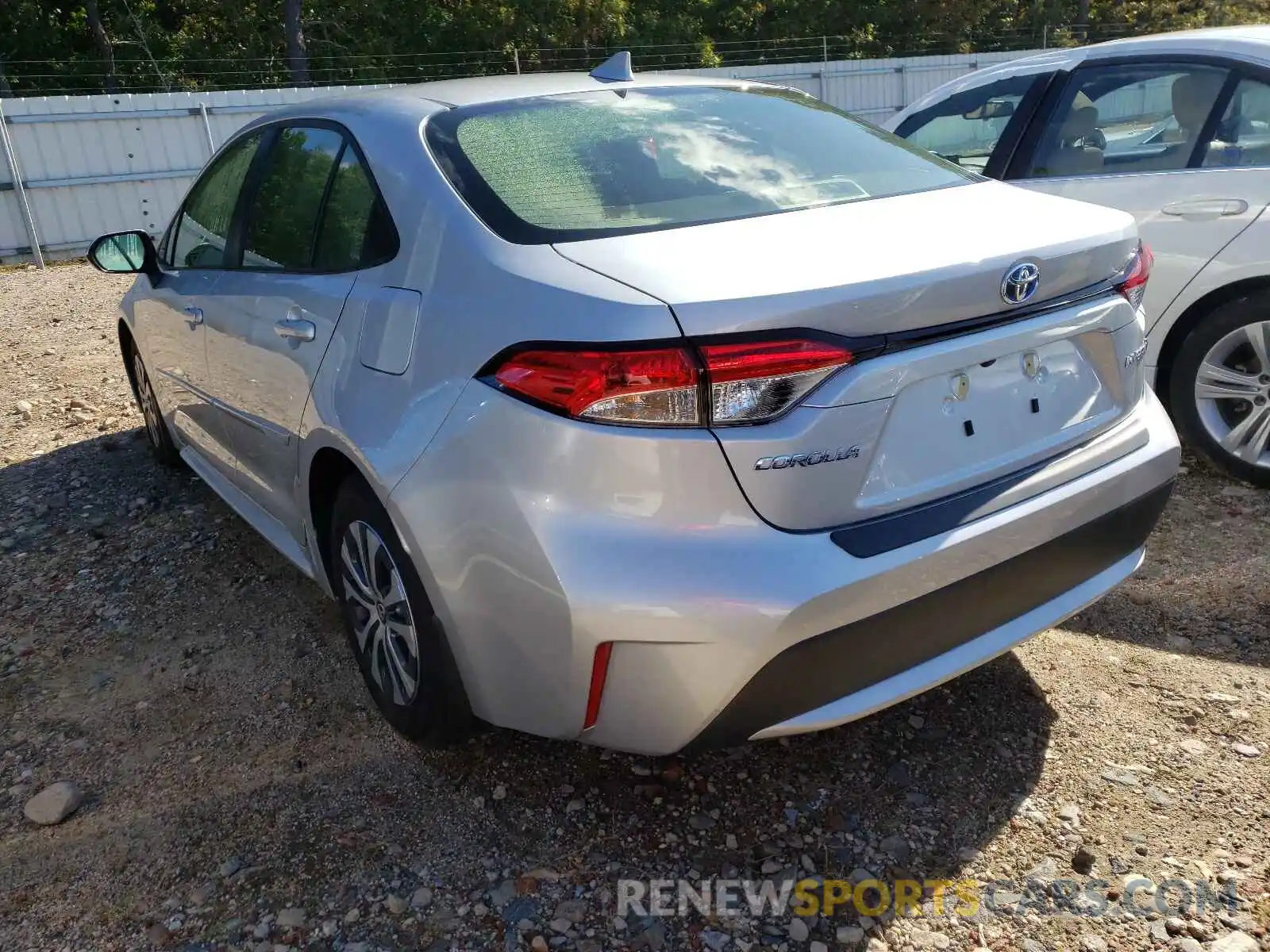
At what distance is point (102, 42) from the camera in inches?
862

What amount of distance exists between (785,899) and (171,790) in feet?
5.08

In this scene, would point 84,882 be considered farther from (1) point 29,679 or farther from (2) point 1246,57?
(2) point 1246,57

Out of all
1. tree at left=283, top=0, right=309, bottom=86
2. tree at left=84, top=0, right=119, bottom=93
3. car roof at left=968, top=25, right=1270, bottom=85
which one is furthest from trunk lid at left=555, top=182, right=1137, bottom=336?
tree at left=84, top=0, right=119, bottom=93

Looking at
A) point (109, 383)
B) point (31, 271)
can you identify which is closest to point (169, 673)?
point (109, 383)

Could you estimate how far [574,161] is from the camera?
2.51m

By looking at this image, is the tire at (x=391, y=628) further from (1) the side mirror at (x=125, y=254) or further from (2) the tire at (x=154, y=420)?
Result: (2) the tire at (x=154, y=420)

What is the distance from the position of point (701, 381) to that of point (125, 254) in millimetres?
3217

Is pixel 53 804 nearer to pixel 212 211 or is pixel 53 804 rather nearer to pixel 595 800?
pixel 595 800

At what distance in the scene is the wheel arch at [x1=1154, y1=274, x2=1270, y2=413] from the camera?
3787mm

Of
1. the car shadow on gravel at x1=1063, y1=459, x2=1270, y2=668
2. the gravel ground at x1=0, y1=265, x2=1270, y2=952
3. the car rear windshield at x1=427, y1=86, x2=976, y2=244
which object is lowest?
the car shadow on gravel at x1=1063, y1=459, x2=1270, y2=668

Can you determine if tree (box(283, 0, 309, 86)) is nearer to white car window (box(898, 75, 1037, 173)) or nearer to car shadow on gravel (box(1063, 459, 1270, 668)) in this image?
white car window (box(898, 75, 1037, 173))

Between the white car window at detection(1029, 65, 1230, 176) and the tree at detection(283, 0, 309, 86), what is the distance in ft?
66.1

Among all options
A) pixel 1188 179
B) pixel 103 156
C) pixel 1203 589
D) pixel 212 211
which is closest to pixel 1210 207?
pixel 1188 179

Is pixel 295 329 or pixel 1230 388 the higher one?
pixel 295 329
